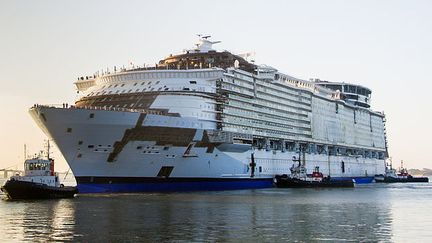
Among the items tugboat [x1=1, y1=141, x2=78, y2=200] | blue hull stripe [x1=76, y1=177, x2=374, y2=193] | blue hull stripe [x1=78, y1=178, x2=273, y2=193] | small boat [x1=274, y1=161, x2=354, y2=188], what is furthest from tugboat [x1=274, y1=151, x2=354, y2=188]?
tugboat [x1=1, y1=141, x2=78, y2=200]

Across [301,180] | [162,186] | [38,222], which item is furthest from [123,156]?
[301,180]

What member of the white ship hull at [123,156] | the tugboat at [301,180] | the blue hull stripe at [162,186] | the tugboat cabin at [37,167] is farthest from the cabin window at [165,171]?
the tugboat at [301,180]

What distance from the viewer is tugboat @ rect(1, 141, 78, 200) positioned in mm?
54487

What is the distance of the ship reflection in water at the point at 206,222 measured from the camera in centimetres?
2773

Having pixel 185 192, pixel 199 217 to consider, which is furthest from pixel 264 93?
pixel 199 217

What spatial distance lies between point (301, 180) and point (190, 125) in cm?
2804

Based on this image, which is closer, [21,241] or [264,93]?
[21,241]

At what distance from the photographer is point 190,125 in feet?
208

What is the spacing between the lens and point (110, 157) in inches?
2275

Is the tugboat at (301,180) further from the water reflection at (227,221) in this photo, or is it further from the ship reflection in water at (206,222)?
the ship reflection in water at (206,222)

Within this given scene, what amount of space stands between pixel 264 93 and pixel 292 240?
5669 cm

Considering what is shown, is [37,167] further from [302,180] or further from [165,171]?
[302,180]

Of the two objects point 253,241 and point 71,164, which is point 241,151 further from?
point 253,241

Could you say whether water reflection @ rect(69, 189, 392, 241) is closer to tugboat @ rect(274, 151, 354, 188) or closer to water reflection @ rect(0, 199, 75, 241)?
water reflection @ rect(0, 199, 75, 241)
